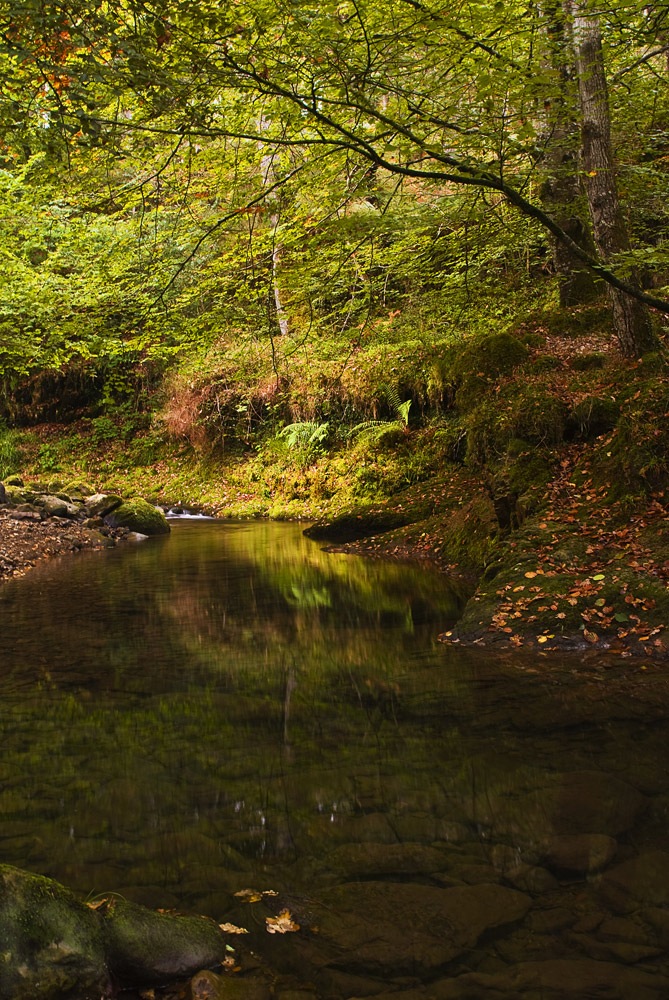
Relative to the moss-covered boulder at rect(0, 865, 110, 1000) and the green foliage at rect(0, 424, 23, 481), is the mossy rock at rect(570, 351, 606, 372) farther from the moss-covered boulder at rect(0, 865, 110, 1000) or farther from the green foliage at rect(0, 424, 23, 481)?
the green foliage at rect(0, 424, 23, 481)

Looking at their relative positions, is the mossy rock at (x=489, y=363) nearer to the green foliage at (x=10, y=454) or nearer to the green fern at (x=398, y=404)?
the green fern at (x=398, y=404)

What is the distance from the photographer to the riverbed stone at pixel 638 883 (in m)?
2.62

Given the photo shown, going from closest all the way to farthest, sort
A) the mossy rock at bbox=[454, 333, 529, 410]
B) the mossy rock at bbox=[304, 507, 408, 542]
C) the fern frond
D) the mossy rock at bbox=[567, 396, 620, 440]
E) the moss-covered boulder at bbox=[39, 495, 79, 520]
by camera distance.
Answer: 1. the mossy rock at bbox=[567, 396, 620, 440]
2. the mossy rock at bbox=[454, 333, 529, 410]
3. the mossy rock at bbox=[304, 507, 408, 542]
4. the moss-covered boulder at bbox=[39, 495, 79, 520]
5. the fern frond

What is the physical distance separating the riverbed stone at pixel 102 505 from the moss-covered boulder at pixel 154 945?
14.4 m

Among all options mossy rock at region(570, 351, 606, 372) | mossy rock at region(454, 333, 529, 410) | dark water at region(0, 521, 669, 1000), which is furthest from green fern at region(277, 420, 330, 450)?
dark water at region(0, 521, 669, 1000)

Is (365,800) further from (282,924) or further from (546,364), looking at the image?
(546,364)

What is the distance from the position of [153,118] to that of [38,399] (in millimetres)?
25326

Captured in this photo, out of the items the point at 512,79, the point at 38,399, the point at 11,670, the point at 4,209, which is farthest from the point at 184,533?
the point at 38,399

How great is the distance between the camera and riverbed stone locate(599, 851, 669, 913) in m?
2.62

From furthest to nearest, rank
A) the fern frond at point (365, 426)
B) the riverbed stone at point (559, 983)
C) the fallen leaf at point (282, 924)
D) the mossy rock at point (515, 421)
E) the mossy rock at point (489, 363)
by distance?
the fern frond at point (365, 426) < the mossy rock at point (489, 363) < the mossy rock at point (515, 421) < the fallen leaf at point (282, 924) < the riverbed stone at point (559, 983)

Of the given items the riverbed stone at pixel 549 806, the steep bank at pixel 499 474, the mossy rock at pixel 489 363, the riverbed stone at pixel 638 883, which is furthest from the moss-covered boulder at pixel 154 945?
the mossy rock at pixel 489 363

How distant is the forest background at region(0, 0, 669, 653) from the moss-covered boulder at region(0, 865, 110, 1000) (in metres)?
3.75

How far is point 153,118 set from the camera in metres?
4.63

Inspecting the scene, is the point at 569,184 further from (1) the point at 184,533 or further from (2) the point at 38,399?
(2) the point at 38,399
